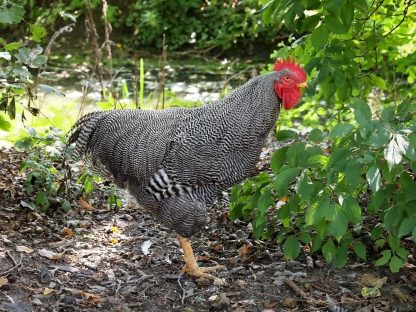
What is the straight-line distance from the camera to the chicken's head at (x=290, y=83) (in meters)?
4.48

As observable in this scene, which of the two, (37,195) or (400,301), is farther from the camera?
(37,195)

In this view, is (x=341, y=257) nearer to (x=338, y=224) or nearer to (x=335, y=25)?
(x=338, y=224)

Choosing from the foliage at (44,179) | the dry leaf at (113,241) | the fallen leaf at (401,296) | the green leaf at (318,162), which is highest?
the green leaf at (318,162)

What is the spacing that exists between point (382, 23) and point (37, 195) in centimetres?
308

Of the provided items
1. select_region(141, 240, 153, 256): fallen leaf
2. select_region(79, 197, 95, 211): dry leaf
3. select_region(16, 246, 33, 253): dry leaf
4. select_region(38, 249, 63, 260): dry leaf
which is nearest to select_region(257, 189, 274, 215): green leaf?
select_region(141, 240, 153, 256): fallen leaf

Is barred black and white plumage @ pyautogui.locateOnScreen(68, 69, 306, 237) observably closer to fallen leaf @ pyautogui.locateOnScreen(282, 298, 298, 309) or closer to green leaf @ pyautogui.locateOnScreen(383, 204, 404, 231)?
fallen leaf @ pyautogui.locateOnScreen(282, 298, 298, 309)

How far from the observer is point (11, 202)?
539cm

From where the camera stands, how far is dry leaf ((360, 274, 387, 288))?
14.4ft

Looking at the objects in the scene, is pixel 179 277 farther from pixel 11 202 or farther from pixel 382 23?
pixel 382 23

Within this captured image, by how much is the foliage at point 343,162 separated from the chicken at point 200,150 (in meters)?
0.24

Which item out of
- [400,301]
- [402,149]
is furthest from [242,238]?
[402,149]

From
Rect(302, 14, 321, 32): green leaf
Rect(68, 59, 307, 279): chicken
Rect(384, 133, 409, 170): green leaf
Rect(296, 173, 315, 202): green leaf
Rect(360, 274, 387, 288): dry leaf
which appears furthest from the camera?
Rect(68, 59, 307, 279): chicken

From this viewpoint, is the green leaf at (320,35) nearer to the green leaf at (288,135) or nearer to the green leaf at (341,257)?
the green leaf at (288,135)

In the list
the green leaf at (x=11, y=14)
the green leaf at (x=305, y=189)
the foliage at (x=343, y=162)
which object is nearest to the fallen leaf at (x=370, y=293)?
the foliage at (x=343, y=162)
